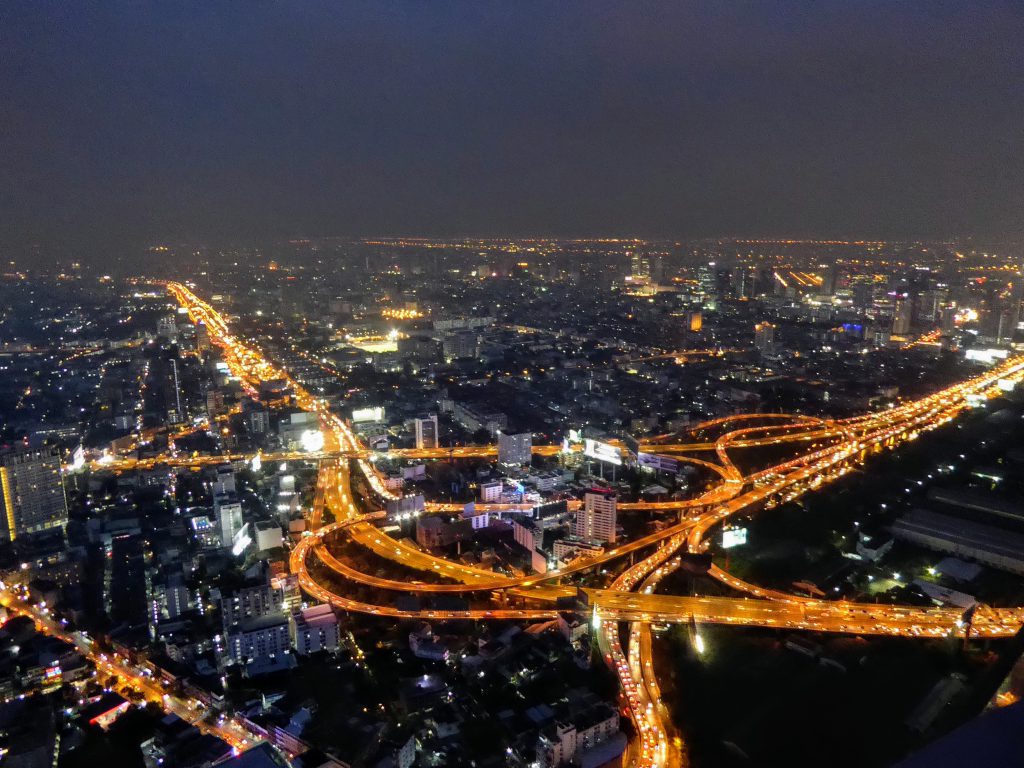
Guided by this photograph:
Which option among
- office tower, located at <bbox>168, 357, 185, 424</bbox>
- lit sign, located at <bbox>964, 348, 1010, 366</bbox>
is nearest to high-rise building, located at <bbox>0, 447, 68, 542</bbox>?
office tower, located at <bbox>168, 357, 185, 424</bbox>

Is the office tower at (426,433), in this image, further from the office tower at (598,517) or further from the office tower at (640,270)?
the office tower at (640,270)

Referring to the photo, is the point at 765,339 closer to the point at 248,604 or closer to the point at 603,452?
the point at 603,452

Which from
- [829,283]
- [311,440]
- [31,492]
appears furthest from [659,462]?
[829,283]

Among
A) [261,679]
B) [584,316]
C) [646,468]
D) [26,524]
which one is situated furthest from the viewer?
[584,316]

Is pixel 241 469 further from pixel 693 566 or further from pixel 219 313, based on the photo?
pixel 219 313

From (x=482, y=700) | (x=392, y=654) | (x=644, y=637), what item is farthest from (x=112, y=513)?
(x=644, y=637)

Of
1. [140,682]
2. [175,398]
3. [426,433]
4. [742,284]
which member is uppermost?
[742,284]
